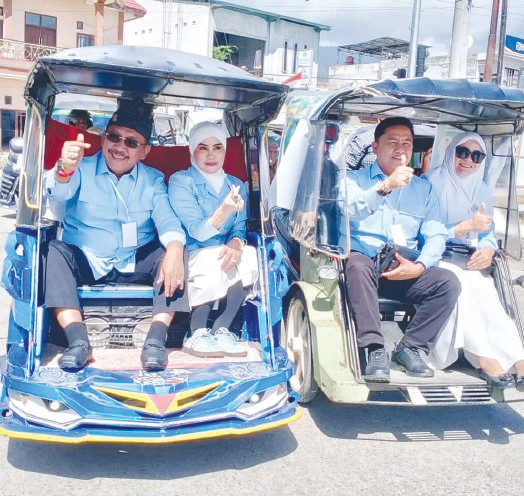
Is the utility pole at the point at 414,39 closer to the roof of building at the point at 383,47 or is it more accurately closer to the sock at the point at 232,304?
the sock at the point at 232,304

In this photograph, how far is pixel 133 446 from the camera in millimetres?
3914

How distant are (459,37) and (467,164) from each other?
8917mm

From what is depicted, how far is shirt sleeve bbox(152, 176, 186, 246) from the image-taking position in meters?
4.28

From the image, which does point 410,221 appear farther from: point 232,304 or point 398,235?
point 232,304

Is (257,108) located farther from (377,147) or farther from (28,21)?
(28,21)

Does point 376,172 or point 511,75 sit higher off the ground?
point 511,75

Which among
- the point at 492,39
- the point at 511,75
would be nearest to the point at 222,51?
the point at 511,75

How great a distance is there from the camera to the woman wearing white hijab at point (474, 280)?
4.31m

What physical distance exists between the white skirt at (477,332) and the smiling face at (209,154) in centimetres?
A: 174

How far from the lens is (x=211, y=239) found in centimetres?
456

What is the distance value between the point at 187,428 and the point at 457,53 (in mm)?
11390

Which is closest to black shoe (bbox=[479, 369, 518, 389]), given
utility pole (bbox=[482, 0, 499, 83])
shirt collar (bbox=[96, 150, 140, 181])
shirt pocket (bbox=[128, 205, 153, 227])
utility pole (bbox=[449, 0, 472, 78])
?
shirt pocket (bbox=[128, 205, 153, 227])

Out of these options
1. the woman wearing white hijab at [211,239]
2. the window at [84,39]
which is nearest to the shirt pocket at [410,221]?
the woman wearing white hijab at [211,239]

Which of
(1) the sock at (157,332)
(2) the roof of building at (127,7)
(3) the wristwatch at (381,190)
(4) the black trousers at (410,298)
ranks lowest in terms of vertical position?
(1) the sock at (157,332)
